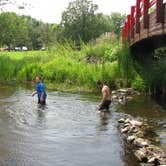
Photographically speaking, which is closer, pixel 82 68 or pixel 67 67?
pixel 82 68

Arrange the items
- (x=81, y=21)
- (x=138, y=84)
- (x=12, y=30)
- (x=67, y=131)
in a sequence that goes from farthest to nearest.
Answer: (x=12, y=30) → (x=81, y=21) → (x=138, y=84) → (x=67, y=131)

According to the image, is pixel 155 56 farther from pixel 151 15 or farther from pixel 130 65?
pixel 151 15

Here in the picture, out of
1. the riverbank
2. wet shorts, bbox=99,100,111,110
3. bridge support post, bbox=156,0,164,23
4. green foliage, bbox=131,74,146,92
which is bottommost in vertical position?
the riverbank

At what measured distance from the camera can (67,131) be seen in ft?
50.1

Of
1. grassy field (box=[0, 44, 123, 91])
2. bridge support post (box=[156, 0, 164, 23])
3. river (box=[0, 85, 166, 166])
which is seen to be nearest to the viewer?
river (box=[0, 85, 166, 166])

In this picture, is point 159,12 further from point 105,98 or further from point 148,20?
point 105,98

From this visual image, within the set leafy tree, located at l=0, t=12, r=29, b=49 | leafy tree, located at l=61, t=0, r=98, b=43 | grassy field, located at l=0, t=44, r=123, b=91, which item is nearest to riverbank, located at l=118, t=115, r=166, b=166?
grassy field, located at l=0, t=44, r=123, b=91

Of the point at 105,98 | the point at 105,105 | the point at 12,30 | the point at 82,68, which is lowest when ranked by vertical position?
the point at 105,105

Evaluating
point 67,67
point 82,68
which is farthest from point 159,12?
point 67,67

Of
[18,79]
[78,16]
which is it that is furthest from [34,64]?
[78,16]

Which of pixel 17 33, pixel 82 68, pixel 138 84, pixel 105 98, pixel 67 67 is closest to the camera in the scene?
pixel 105 98

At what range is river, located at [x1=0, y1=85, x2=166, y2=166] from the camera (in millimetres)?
11750

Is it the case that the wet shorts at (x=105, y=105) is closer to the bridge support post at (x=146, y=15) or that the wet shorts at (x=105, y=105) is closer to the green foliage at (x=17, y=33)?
the bridge support post at (x=146, y=15)

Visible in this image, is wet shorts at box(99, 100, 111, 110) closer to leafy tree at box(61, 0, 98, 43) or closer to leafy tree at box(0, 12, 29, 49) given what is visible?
leafy tree at box(0, 12, 29, 49)
